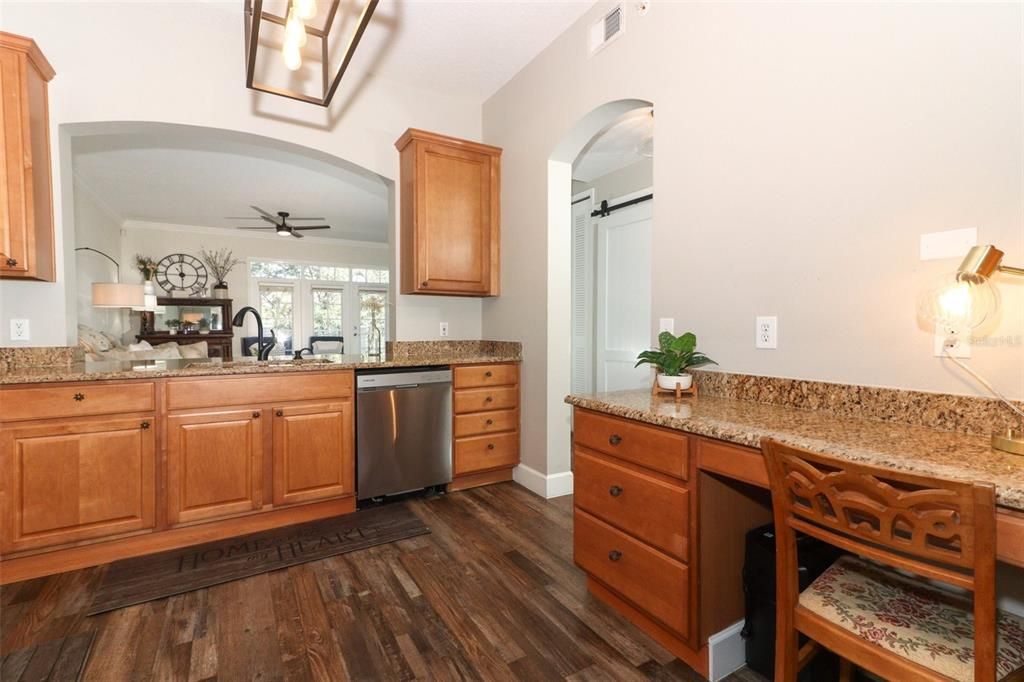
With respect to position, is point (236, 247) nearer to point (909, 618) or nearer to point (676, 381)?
point (676, 381)

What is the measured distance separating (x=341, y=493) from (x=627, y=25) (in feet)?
9.97

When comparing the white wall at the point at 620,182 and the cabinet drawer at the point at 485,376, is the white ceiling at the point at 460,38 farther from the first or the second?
the cabinet drawer at the point at 485,376

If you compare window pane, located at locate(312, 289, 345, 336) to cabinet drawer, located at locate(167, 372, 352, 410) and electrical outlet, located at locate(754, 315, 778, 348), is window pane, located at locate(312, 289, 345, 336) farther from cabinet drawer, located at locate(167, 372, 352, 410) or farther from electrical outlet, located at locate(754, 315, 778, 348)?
electrical outlet, located at locate(754, 315, 778, 348)

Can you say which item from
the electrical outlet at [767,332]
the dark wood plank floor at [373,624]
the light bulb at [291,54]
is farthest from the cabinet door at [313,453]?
the electrical outlet at [767,332]

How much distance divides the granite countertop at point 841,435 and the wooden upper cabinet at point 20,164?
271cm

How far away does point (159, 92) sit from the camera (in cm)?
265

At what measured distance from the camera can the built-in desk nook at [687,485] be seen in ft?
3.92

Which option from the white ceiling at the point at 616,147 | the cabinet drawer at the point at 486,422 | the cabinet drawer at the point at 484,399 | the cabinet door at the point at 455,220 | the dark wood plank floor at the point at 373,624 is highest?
the white ceiling at the point at 616,147

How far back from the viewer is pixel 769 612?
1417 mm

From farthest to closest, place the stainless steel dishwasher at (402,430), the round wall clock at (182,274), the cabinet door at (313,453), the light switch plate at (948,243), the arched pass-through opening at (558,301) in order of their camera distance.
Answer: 1. the round wall clock at (182,274)
2. the arched pass-through opening at (558,301)
3. the stainless steel dishwasher at (402,430)
4. the cabinet door at (313,453)
5. the light switch plate at (948,243)

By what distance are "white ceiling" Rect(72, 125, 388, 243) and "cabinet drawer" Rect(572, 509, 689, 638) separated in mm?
2885

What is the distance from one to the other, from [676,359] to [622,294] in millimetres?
2619

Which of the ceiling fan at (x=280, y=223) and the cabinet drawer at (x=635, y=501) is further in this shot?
the ceiling fan at (x=280, y=223)

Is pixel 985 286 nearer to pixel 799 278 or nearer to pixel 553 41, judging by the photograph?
pixel 799 278
